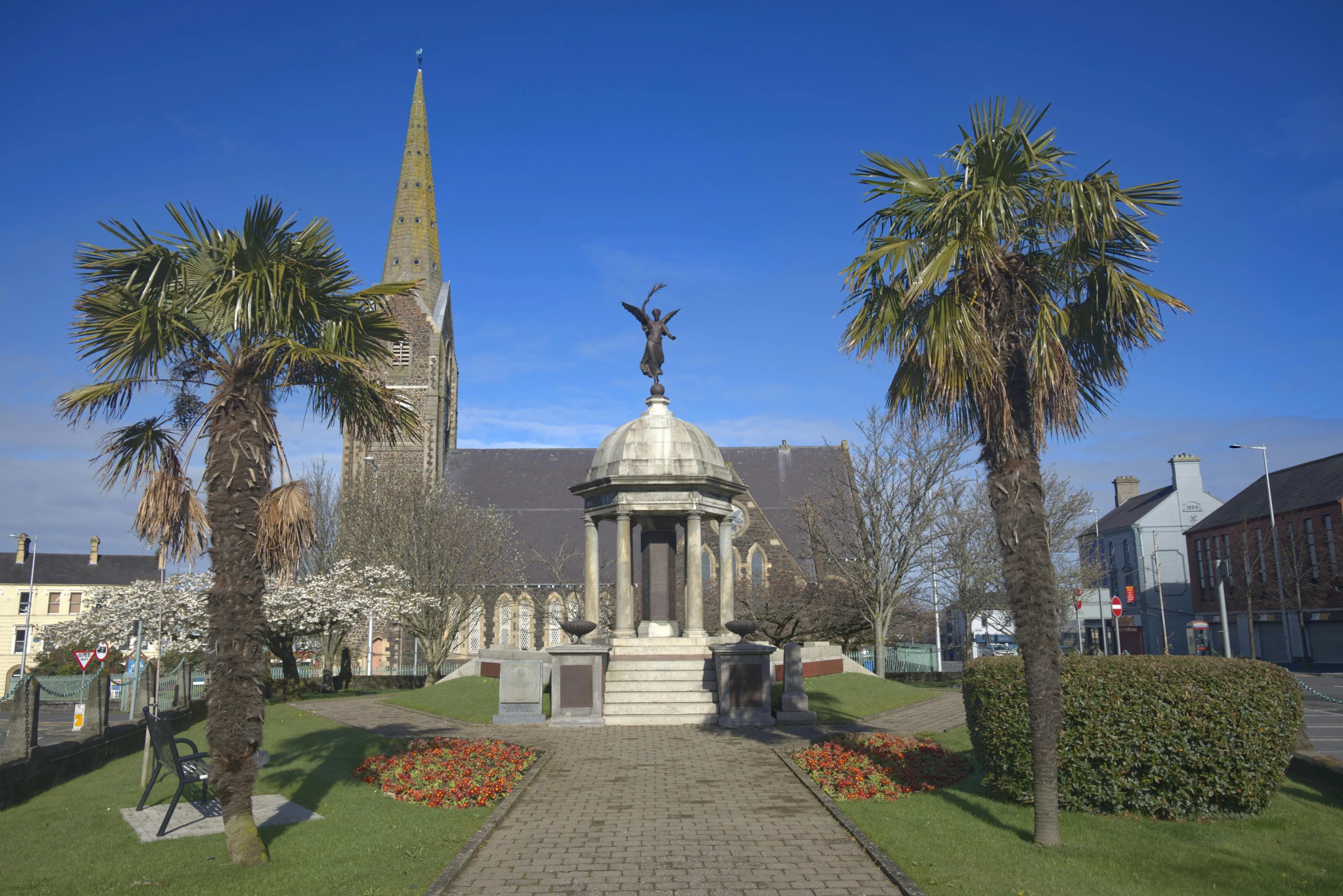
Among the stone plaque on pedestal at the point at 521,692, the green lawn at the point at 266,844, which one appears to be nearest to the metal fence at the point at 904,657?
the stone plaque on pedestal at the point at 521,692

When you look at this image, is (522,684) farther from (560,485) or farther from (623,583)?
(560,485)

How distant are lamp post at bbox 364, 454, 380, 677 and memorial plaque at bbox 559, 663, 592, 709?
884 inches

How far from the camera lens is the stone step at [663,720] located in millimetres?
17453

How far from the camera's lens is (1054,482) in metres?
41.1

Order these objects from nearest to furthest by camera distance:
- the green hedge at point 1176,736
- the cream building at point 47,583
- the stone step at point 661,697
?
1. the green hedge at point 1176,736
2. the stone step at point 661,697
3. the cream building at point 47,583

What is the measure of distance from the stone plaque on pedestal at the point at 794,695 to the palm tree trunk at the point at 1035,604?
30.2ft

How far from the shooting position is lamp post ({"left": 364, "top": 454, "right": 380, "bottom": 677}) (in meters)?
39.6

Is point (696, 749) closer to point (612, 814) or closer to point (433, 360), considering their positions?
point (612, 814)

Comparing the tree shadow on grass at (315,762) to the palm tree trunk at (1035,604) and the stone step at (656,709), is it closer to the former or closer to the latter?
the stone step at (656,709)

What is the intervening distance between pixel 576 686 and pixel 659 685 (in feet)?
6.22

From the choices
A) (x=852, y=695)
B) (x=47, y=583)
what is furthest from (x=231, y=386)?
(x=47, y=583)

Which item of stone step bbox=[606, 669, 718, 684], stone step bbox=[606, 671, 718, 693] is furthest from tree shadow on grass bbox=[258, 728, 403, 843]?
stone step bbox=[606, 669, 718, 684]

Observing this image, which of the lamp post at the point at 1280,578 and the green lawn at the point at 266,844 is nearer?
the green lawn at the point at 266,844

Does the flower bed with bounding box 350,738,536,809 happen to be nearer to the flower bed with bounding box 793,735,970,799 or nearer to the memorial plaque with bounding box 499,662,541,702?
the memorial plaque with bounding box 499,662,541,702
